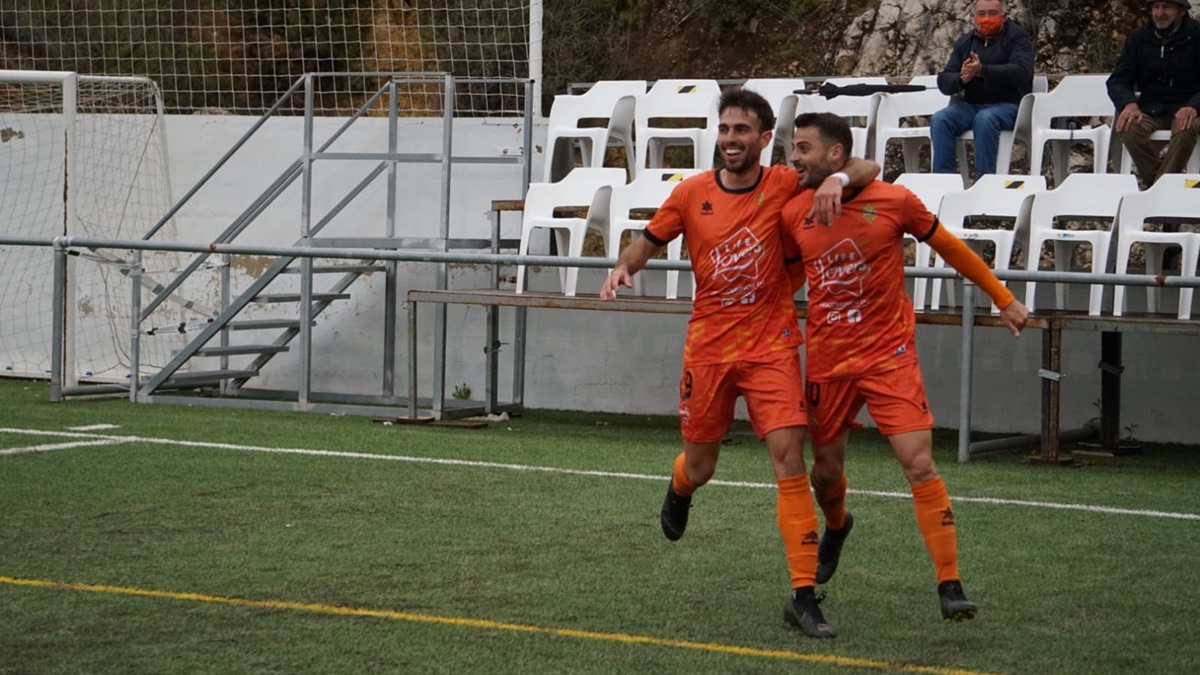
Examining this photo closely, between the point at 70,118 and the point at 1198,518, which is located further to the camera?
the point at 70,118

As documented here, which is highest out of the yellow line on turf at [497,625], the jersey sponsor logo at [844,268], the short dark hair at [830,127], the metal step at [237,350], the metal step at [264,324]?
the short dark hair at [830,127]

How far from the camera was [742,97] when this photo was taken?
5.55 meters

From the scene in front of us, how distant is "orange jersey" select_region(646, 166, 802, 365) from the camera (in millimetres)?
5664

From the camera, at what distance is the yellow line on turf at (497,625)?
491 cm

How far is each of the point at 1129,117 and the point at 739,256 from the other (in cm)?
655

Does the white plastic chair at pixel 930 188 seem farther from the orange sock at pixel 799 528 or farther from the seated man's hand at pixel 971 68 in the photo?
the orange sock at pixel 799 528

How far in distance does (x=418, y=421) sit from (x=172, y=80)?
8.29 meters

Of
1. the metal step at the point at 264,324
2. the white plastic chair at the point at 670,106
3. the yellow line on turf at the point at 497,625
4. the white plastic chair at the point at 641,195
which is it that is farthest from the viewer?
the metal step at the point at 264,324

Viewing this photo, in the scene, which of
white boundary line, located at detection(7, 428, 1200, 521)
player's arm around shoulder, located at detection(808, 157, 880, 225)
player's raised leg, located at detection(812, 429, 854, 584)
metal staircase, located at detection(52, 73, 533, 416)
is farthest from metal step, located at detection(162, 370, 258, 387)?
player's arm around shoulder, located at detection(808, 157, 880, 225)

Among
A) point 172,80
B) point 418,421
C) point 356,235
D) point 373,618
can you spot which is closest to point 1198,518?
point 373,618

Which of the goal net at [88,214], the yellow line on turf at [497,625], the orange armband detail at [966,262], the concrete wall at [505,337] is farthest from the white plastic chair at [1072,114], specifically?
the goal net at [88,214]

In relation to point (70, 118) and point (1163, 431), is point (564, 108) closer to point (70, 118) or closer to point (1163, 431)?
point (70, 118)

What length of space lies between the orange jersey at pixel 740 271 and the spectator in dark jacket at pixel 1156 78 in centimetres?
635

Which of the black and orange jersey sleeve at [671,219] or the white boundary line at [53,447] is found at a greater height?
the black and orange jersey sleeve at [671,219]
